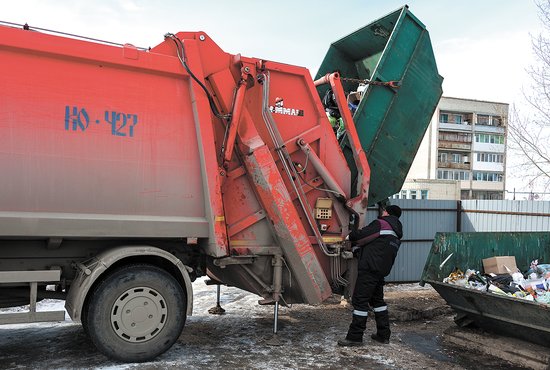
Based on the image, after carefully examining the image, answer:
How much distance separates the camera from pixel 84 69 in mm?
3613

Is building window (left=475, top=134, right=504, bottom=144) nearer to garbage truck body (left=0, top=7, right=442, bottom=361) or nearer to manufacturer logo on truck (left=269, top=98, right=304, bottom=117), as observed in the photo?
garbage truck body (left=0, top=7, right=442, bottom=361)

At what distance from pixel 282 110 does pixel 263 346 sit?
7.66 feet

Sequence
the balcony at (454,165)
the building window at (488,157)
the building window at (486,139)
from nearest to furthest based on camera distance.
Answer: the balcony at (454,165) → the building window at (486,139) → the building window at (488,157)

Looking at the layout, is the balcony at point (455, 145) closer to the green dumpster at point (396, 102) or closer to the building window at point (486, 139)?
the building window at point (486, 139)

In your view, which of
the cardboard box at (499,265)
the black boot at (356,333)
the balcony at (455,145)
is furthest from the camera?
the balcony at (455,145)

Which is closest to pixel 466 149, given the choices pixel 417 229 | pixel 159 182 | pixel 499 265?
pixel 417 229

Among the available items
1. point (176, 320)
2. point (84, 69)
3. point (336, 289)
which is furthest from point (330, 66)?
point (176, 320)

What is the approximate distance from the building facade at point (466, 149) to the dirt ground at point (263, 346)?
52.0 meters

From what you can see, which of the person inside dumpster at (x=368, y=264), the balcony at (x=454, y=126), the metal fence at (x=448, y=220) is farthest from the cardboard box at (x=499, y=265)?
the balcony at (x=454, y=126)

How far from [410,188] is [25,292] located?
46356 millimetres

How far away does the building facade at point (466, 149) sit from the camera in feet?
183

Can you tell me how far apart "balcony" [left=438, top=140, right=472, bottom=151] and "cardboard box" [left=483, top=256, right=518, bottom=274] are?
5328cm

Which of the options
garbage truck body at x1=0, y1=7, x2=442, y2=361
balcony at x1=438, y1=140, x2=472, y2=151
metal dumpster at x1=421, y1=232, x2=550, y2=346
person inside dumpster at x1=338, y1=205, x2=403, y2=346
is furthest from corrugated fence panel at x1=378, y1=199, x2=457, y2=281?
balcony at x1=438, y1=140, x2=472, y2=151

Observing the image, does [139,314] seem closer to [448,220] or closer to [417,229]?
[417,229]
